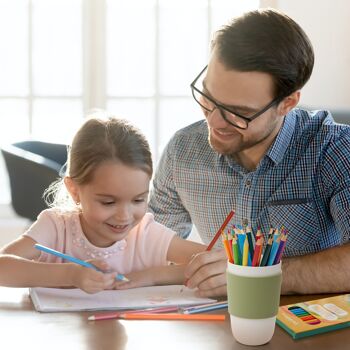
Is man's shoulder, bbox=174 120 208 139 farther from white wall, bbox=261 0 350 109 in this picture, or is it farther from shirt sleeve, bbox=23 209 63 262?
white wall, bbox=261 0 350 109

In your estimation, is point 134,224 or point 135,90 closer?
point 134,224

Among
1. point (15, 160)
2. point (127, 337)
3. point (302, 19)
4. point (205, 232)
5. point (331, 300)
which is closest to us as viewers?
point (127, 337)

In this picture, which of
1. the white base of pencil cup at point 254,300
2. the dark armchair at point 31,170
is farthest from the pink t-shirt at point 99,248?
the dark armchair at point 31,170

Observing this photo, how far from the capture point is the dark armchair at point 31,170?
3174 mm

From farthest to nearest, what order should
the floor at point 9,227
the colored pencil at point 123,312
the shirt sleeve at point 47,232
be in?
the floor at point 9,227, the shirt sleeve at point 47,232, the colored pencil at point 123,312

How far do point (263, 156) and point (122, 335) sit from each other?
2.72 feet

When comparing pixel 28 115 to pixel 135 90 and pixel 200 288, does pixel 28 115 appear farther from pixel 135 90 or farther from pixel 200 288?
pixel 200 288

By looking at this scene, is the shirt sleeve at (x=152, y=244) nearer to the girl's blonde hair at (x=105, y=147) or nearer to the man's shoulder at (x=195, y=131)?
the girl's blonde hair at (x=105, y=147)

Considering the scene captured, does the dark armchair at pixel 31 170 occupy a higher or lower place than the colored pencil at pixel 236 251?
lower

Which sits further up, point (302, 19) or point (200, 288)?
point (302, 19)

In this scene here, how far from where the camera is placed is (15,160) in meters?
3.30

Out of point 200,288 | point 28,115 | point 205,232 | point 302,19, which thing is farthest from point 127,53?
point 200,288

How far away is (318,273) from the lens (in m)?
1.58

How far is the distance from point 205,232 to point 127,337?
0.89m
